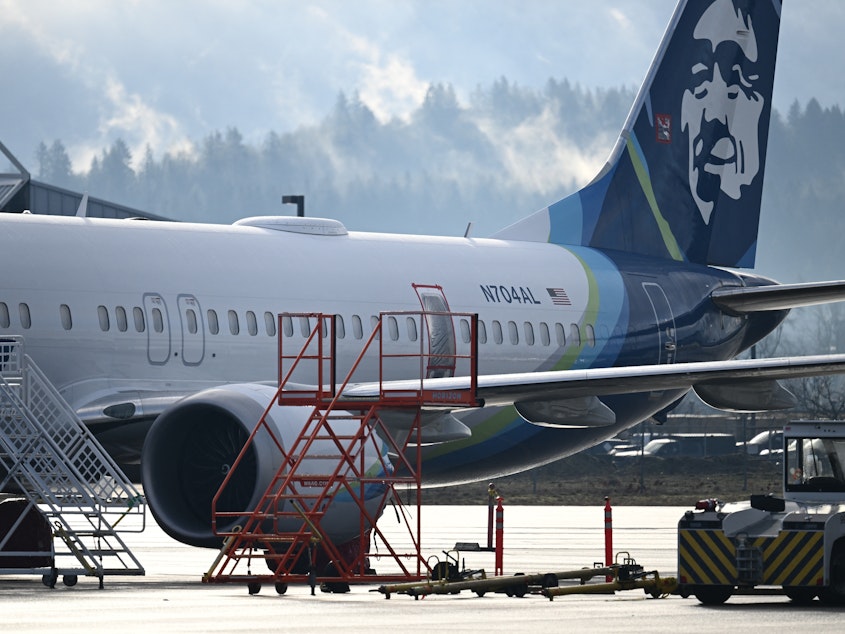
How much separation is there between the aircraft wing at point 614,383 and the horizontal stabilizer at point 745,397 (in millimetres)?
12

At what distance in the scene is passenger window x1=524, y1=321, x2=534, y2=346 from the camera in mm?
26314

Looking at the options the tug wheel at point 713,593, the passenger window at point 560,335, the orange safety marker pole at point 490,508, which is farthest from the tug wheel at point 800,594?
the passenger window at point 560,335

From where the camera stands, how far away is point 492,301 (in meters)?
25.8

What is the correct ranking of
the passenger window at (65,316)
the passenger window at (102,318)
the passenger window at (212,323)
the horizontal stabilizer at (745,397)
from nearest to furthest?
1. the passenger window at (65,316)
2. the passenger window at (102,318)
3. the horizontal stabilizer at (745,397)
4. the passenger window at (212,323)

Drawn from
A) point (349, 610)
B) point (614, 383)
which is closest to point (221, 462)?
point (614, 383)

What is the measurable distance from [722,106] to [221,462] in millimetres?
13685

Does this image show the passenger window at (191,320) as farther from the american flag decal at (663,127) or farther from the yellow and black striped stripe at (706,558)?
the american flag decal at (663,127)

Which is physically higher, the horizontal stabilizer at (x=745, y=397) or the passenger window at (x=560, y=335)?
the passenger window at (x=560, y=335)

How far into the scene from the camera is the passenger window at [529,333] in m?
26.3

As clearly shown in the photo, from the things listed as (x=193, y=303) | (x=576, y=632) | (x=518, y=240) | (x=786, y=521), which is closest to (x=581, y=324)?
(x=518, y=240)

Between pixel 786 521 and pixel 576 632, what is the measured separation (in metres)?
3.75

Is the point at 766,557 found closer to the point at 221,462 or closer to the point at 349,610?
the point at 349,610

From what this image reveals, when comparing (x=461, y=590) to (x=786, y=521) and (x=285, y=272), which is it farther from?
(x=285, y=272)

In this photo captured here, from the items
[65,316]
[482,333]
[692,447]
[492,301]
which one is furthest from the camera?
[692,447]
